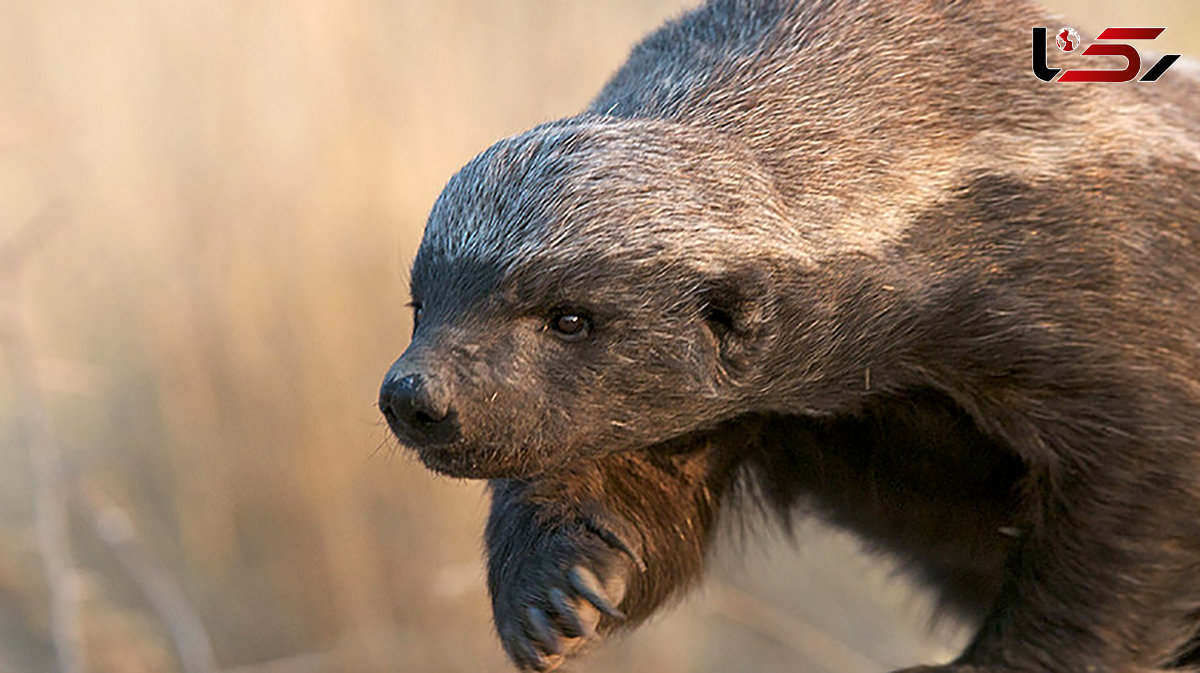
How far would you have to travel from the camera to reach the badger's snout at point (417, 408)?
251cm

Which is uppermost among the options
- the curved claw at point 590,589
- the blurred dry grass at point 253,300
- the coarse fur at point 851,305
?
the coarse fur at point 851,305

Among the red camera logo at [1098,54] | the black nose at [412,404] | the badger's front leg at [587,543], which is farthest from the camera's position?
the badger's front leg at [587,543]

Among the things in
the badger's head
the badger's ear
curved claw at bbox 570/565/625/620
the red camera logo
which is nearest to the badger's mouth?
the badger's head

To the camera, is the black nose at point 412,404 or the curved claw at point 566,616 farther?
the curved claw at point 566,616

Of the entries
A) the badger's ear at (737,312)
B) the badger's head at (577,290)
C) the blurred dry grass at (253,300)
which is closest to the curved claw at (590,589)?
the badger's head at (577,290)

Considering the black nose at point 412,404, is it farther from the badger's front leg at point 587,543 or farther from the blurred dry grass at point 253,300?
the blurred dry grass at point 253,300

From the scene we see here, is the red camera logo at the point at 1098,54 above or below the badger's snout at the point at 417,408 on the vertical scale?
below

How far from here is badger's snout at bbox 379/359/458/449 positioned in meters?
2.51

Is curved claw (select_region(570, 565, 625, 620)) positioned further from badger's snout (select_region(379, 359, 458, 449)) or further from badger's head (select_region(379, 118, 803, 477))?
badger's snout (select_region(379, 359, 458, 449))

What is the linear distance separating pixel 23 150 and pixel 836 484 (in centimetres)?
359

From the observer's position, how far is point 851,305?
2.86 m

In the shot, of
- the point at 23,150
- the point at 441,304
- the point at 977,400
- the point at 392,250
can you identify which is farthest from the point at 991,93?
the point at 23,150

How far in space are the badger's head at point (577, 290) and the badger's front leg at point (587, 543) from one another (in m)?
0.50

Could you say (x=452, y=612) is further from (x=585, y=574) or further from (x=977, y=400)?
(x=977, y=400)
